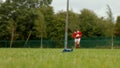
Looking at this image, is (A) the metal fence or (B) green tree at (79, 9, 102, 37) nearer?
(A) the metal fence

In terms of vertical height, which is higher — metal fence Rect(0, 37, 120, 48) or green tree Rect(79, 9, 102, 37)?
green tree Rect(79, 9, 102, 37)

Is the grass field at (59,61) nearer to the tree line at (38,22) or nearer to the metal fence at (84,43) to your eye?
the metal fence at (84,43)

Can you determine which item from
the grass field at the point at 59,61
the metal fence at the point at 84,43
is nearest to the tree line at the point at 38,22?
the metal fence at the point at 84,43

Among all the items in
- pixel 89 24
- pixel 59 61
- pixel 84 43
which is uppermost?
pixel 89 24

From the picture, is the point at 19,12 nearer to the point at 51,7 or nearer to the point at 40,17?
the point at 51,7

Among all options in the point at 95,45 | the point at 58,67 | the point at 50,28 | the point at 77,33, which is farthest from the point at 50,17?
the point at 58,67

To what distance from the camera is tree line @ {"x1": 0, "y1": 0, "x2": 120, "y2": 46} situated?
4847cm

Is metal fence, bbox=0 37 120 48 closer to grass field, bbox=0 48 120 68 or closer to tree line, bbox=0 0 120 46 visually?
tree line, bbox=0 0 120 46

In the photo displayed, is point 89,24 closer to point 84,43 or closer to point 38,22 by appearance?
point 38,22

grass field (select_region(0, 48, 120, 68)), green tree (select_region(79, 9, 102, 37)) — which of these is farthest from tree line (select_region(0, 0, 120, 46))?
grass field (select_region(0, 48, 120, 68))

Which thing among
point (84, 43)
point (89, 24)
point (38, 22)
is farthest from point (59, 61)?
point (89, 24)

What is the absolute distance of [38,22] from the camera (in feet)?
148

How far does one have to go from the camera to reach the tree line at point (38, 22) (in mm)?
48469

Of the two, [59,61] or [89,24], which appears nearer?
[59,61]
